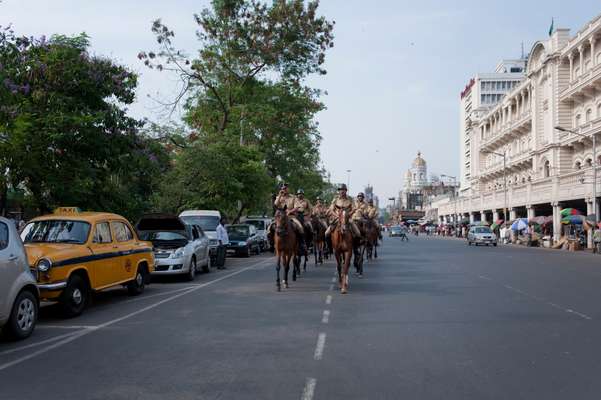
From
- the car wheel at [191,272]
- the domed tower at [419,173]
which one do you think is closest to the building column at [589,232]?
the car wheel at [191,272]

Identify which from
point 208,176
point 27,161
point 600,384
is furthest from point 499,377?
point 208,176

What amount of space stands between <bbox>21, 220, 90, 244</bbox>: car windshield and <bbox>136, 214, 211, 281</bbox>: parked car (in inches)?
191

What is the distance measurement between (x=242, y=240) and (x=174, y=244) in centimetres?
1230

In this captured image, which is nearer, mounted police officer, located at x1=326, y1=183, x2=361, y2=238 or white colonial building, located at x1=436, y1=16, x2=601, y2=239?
mounted police officer, located at x1=326, y1=183, x2=361, y2=238

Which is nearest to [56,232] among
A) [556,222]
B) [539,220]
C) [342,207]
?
[342,207]

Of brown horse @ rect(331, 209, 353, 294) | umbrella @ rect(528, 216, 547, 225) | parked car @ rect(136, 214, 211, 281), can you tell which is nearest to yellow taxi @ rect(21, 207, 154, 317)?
parked car @ rect(136, 214, 211, 281)

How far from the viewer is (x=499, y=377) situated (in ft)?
21.0

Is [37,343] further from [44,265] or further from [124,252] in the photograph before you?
[124,252]

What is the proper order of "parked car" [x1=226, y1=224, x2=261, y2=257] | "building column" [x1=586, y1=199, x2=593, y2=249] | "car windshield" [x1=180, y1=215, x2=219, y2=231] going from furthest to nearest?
"building column" [x1=586, y1=199, x2=593, y2=249] → "parked car" [x1=226, y1=224, x2=261, y2=257] → "car windshield" [x1=180, y1=215, x2=219, y2=231]

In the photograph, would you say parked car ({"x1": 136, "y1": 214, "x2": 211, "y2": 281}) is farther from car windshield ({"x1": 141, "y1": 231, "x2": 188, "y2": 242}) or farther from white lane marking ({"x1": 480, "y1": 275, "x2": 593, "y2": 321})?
white lane marking ({"x1": 480, "y1": 275, "x2": 593, "y2": 321})

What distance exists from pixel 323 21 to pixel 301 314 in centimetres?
2401

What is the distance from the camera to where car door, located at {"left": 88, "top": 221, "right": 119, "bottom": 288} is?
11453 mm

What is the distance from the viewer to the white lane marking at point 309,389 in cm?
566

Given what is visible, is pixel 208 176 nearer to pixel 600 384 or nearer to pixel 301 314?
pixel 301 314
